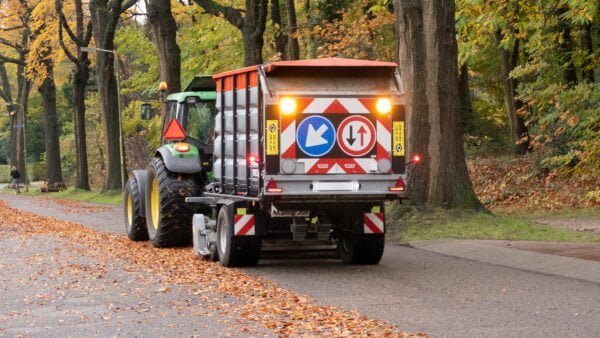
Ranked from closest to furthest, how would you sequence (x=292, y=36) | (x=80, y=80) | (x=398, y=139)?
(x=398, y=139)
(x=292, y=36)
(x=80, y=80)

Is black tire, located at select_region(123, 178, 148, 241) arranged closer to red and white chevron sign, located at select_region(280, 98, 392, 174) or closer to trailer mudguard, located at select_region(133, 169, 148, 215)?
trailer mudguard, located at select_region(133, 169, 148, 215)

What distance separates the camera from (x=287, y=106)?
1493 centimetres

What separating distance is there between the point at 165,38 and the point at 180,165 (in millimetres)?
16253

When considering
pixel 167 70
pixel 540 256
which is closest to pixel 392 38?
pixel 167 70

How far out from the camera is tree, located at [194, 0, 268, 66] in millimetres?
32219

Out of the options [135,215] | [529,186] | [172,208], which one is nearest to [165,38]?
[529,186]

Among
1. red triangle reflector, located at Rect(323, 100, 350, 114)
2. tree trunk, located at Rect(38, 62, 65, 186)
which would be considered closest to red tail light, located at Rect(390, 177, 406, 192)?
red triangle reflector, located at Rect(323, 100, 350, 114)

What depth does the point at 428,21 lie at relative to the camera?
71.3 feet

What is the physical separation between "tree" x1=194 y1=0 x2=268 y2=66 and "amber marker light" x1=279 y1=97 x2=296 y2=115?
17323 mm

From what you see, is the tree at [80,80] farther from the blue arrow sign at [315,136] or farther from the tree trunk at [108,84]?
the blue arrow sign at [315,136]

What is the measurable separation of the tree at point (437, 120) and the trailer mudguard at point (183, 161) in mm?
4673

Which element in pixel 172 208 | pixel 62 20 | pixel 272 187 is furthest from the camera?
pixel 62 20

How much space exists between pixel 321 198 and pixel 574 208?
1572 centimetres

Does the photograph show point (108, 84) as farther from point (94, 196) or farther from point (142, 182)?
point (142, 182)
